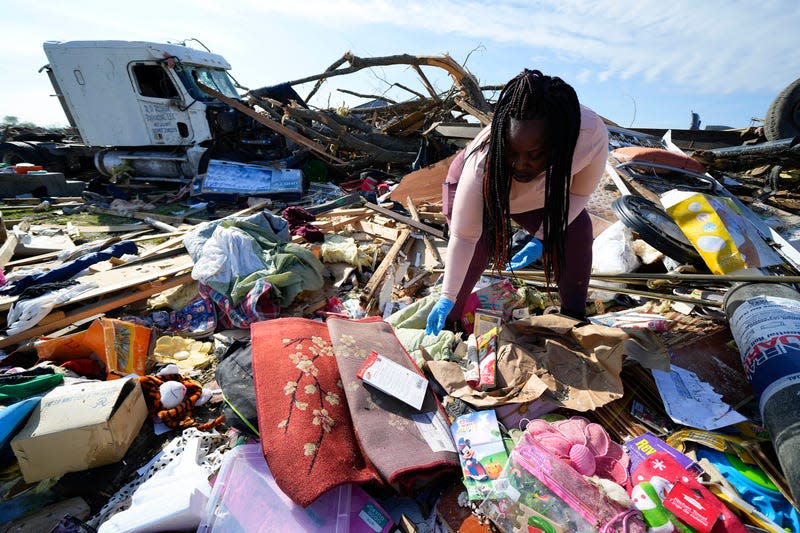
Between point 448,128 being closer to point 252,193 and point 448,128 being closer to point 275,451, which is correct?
point 252,193

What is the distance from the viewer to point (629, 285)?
2812mm

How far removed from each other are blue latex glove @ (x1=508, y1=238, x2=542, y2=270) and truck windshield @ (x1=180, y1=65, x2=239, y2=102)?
6958 mm

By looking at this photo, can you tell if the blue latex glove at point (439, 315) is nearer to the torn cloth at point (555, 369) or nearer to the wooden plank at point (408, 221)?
the torn cloth at point (555, 369)

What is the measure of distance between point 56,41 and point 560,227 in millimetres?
9416

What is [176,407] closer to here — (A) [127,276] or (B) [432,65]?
(A) [127,276]

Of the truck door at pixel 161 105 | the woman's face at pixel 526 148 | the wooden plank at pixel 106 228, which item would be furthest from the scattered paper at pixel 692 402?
the truck door at pixel 161 105

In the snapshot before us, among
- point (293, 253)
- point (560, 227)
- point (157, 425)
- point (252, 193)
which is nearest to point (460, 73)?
point (252, 193)

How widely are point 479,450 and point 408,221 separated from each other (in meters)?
3.06

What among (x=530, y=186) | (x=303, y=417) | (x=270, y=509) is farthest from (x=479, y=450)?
(x=530, y=186)

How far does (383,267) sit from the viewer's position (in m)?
3.47

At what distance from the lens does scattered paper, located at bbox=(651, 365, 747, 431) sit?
5.36ft

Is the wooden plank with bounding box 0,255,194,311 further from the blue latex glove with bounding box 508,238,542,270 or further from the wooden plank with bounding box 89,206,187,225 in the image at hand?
the blue latex glove with bounding box 508,238,542,270

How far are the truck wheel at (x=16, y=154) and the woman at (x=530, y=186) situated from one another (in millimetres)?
10852

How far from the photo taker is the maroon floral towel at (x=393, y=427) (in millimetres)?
1446
